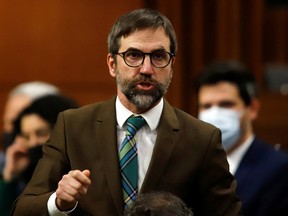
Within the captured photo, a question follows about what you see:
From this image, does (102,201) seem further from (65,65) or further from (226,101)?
(65,65)

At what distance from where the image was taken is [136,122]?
185 cm

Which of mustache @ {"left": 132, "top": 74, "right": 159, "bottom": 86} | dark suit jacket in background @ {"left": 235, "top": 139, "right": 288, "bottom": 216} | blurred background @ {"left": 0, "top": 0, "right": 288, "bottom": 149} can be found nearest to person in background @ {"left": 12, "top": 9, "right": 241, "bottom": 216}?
mustache @ {"left": 132, "top": 74, "right": 159, "bottom": 86}

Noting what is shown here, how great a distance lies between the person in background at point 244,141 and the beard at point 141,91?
118cm

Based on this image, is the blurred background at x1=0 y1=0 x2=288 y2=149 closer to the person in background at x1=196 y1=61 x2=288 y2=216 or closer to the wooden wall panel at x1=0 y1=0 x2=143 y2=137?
the wooden wall panel at x1=0 y1=0 x2=143 y2=137

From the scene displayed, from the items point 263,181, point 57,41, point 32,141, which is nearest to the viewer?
point 263,181

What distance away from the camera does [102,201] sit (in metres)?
1.80

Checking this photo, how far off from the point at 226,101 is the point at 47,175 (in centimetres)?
161

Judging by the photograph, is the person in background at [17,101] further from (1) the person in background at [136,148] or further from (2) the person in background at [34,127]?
(1) the person in background at [136,148]

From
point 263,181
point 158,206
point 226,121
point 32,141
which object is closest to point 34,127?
point 32,141

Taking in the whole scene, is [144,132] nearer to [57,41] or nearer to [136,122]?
[136,122]

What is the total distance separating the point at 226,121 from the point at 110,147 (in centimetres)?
148

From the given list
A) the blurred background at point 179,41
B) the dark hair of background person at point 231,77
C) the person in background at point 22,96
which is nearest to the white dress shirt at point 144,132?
the dark hair of background person at point 231,77

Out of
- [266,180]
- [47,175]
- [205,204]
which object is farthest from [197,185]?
[266,180]

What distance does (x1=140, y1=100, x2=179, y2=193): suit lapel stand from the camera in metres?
1.80
